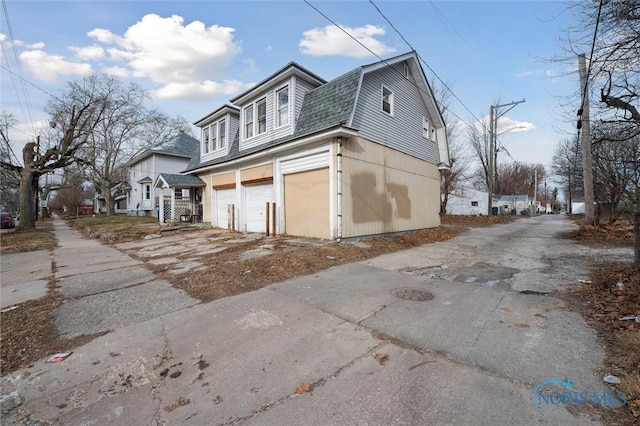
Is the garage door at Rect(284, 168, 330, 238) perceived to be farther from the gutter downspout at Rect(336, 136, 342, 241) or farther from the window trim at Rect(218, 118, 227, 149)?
the window trim at Rect(218, 118, 227, 149)

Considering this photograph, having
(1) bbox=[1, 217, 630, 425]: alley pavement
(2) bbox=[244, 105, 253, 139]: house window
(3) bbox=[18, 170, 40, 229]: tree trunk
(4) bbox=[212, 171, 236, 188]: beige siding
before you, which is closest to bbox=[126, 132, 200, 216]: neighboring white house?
(3) bbox=[18, 170, 40, 229]: tree trunk

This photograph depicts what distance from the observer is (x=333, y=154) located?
9.58 metres

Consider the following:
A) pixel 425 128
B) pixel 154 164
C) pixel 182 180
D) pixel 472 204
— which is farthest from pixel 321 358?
pixel 472 204

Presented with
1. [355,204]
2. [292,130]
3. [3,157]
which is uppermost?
[3,157]

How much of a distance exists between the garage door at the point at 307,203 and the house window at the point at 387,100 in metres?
4.42

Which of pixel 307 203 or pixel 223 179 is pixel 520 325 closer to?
pixel 307 203

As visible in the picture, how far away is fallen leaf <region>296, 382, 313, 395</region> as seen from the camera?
2426 millimetres

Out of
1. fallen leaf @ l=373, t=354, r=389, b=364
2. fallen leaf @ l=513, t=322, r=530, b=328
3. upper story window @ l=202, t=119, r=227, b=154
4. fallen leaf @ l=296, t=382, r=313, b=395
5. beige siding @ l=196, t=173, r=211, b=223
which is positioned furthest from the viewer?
beige siding @ l=196, t=173, r=211, b=223

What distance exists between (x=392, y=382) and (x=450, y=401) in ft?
1.54

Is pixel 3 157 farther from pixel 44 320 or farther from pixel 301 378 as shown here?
pixel 301 378

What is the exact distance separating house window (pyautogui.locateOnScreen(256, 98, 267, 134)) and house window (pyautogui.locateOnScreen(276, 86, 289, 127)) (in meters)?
1.03

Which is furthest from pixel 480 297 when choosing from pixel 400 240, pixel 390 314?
pixel 400 240

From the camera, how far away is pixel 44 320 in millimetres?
4195

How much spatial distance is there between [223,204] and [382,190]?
9137 mm
